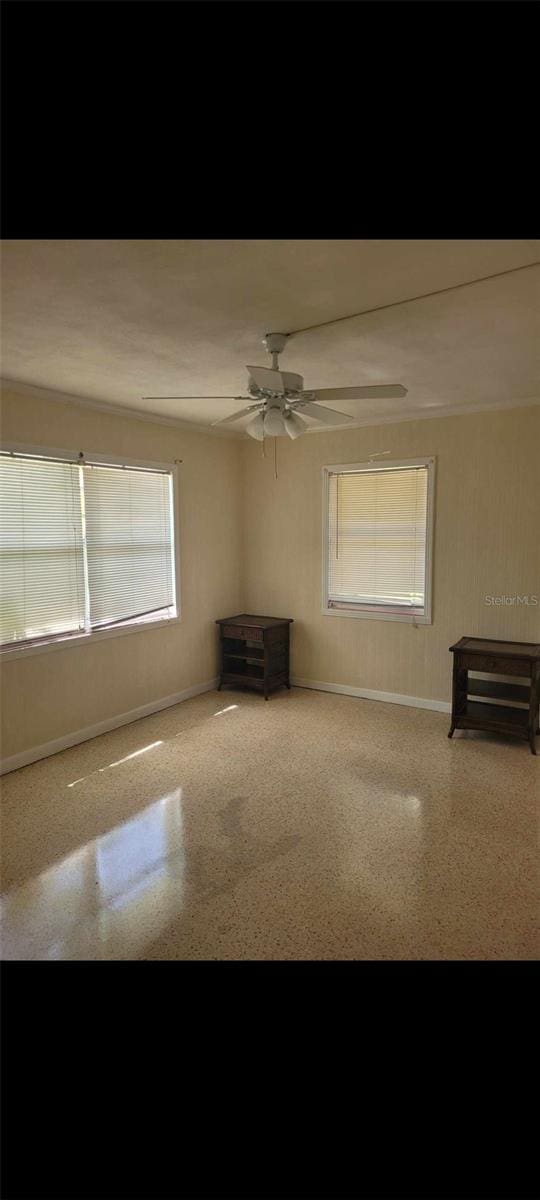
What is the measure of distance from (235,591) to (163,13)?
4916 mm

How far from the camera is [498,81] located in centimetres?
107

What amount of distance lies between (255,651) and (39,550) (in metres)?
2.42

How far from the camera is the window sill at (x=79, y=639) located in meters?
3.64

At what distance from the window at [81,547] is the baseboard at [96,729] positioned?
0.74m

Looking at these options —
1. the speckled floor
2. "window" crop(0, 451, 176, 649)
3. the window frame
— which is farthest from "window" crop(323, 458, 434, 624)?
"window" crop(0, 451, 176, 649)

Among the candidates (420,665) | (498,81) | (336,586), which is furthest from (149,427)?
(498,81)

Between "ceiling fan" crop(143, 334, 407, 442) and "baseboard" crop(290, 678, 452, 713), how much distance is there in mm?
2723

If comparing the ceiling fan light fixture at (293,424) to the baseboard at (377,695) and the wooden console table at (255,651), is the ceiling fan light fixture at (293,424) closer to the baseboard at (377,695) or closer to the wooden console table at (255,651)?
the wooden console table at (255,651)

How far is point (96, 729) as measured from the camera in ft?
14.1

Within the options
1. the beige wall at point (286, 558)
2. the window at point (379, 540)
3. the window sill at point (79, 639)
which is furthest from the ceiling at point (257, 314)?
the window sill at point (79, 639)

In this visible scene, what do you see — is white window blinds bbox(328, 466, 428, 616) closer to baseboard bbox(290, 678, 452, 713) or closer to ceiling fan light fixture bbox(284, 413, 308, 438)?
baseboard bbox(290, 678, 452, 713)

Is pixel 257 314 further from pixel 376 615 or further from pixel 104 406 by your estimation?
pixel 376 615

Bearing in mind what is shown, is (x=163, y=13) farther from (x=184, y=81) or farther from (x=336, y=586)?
(x=336, y=586)

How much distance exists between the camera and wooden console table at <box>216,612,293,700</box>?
5238mm
